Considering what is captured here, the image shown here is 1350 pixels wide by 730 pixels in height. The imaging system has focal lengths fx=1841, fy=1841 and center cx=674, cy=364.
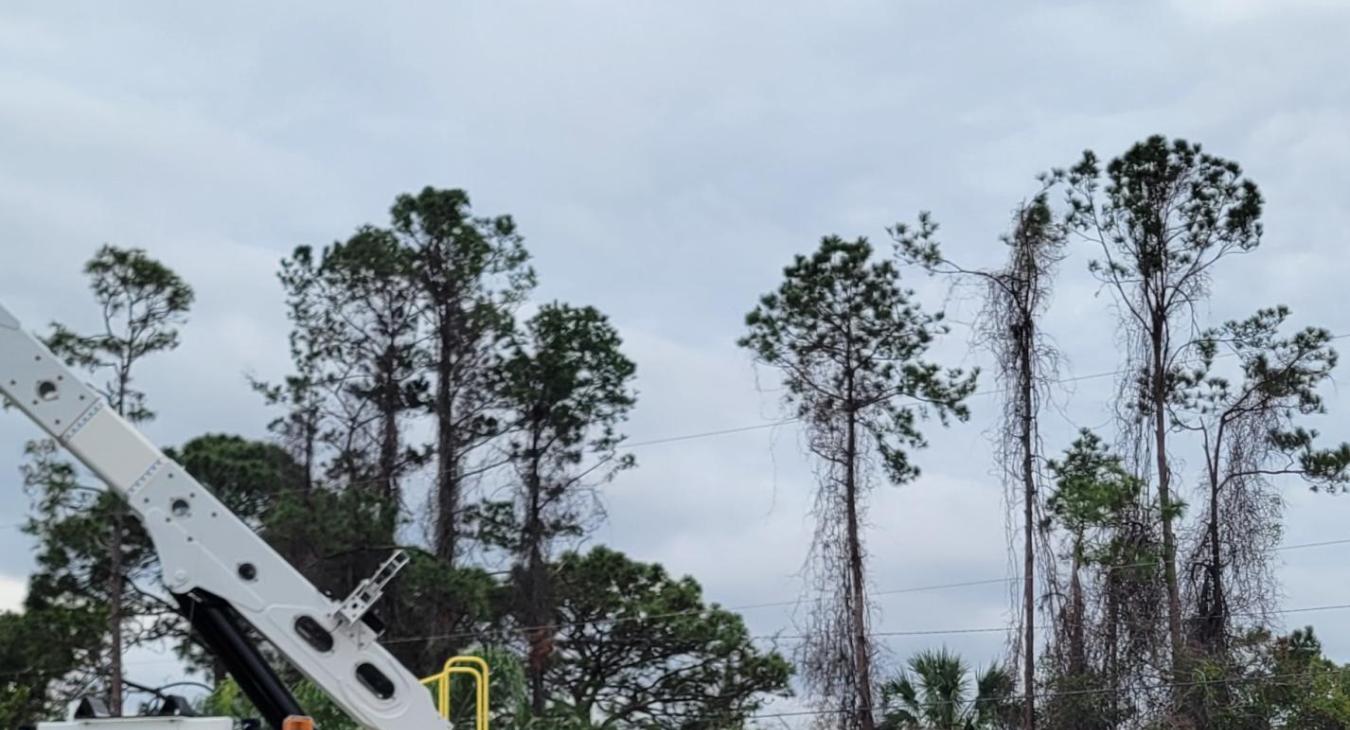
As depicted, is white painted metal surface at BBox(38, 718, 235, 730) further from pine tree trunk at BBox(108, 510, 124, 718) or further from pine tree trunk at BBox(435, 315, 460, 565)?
pine tree trunk at BBox(108, 510, 124, 718)

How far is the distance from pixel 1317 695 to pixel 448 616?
1657 centimetres

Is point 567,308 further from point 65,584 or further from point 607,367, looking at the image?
point 65,584

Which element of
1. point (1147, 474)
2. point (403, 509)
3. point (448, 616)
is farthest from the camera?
point (403, 509)

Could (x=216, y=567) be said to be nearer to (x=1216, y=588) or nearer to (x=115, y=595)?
(x=1216, y=588)

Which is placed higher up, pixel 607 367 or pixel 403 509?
pixel 607 367

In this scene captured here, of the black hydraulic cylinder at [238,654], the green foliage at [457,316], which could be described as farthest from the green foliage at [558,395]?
the black hydraulic cylinder at [238,654]

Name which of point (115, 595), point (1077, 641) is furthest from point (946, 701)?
point (115, 595)

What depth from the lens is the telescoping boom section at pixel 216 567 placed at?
12.7 m

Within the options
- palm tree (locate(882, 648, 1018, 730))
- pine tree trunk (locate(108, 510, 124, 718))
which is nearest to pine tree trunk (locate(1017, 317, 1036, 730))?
palm tree (locate(882, 648, 1018, 730))

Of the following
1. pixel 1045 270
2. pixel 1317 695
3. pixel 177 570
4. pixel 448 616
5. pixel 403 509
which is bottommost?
pixel 177 570

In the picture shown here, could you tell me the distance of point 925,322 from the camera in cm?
3478

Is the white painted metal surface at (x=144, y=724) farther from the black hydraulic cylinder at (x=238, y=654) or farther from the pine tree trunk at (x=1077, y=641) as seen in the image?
the pine tree trunk at (x=1077, y=641)

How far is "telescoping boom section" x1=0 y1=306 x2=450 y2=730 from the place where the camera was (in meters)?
12.7

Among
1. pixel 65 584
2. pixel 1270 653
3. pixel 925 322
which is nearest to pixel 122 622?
pixel 65 584
